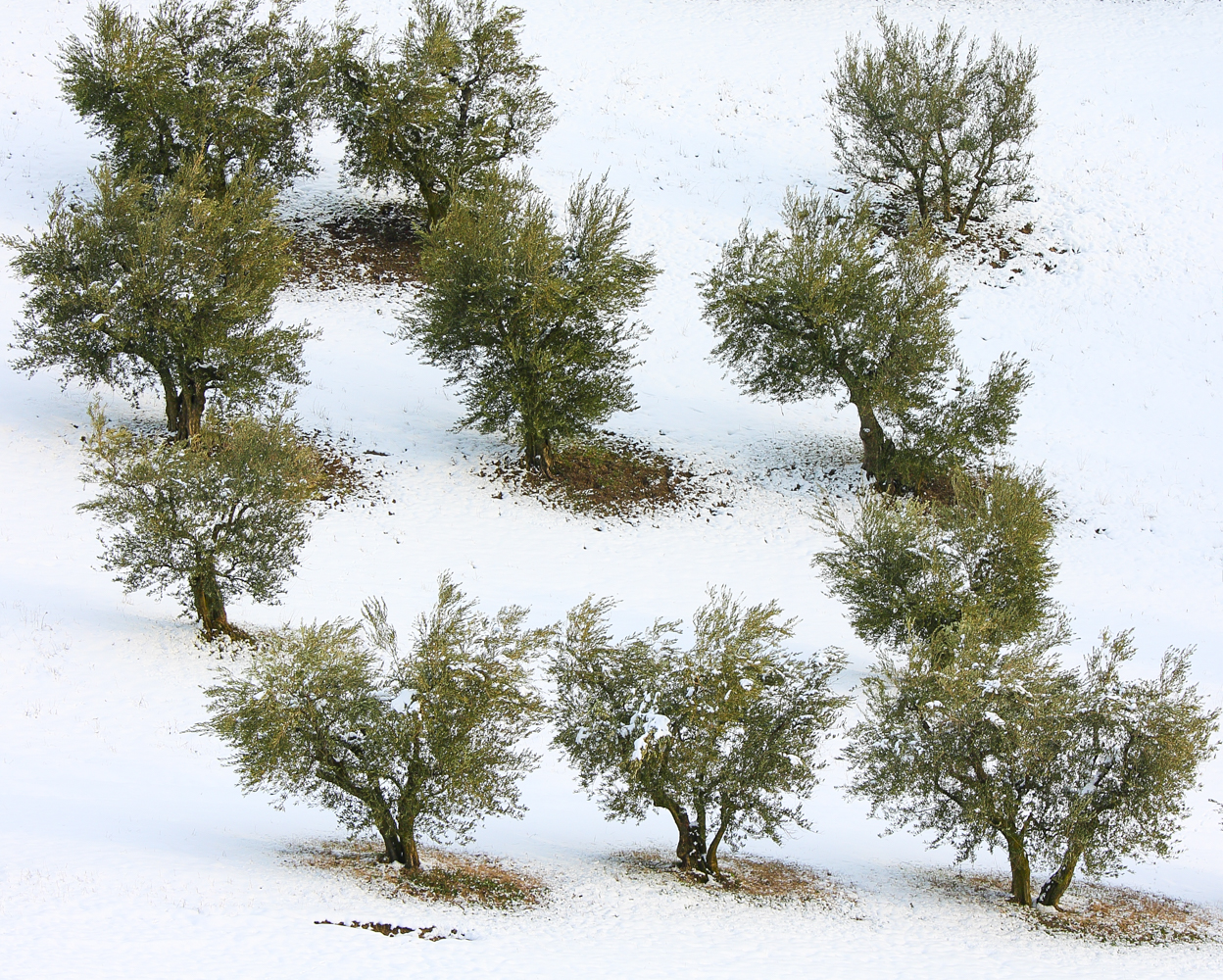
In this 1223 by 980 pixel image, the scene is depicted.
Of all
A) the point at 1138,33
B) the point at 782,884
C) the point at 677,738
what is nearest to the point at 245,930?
the point at 677,738

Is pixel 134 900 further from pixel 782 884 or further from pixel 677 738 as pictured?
pixel 782 884

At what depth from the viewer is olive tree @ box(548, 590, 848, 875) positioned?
47.5ft

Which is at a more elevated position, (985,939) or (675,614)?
(675,614)

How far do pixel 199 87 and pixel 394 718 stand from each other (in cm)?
2571

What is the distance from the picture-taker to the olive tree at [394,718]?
43.3 feet

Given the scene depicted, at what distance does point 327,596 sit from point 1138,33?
4904 centimetres

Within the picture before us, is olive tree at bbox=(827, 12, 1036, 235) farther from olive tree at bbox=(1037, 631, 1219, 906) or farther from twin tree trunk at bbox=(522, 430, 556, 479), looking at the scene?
olive tree at bbox=(1037, 631, 1219, 906)

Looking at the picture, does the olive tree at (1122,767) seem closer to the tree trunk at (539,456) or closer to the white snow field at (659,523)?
the white snow field at (659,523)

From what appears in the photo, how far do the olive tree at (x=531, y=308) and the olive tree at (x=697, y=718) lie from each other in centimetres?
1316

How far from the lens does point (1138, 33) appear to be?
2046 inches

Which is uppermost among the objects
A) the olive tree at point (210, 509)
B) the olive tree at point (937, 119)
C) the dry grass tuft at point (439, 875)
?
the olive tree at point (937, 119)

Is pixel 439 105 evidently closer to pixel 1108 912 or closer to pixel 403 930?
pixel 403 930

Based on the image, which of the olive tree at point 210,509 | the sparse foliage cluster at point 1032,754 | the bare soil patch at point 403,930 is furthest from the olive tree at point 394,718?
the olive tree at point 210,509

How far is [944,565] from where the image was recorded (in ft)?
66.3
